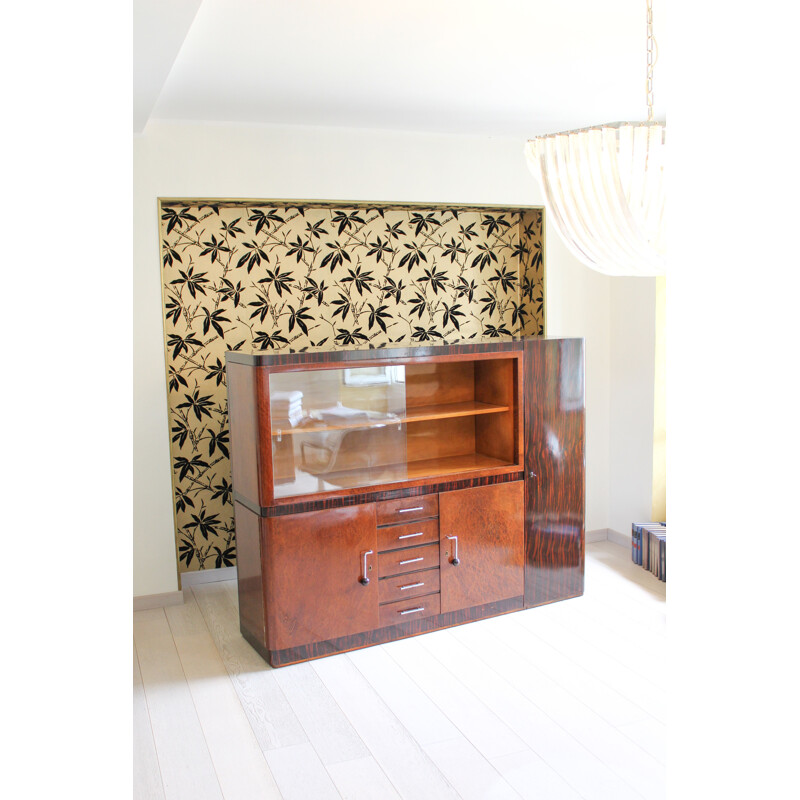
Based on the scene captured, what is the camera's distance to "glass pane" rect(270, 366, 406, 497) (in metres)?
3.13

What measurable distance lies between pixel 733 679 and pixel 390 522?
3155 mm

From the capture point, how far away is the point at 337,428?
3311mm

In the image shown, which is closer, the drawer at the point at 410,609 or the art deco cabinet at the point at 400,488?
the art deco cabinet at the point at 400,488

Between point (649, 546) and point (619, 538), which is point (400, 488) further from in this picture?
point (619, 538)

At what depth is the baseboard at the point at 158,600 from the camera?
12.5ft

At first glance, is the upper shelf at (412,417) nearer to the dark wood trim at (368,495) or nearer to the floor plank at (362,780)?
the dark wood trim at (368,495)

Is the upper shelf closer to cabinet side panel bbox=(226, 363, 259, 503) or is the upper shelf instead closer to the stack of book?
cabinet side panel bbox=(226, 363, 259, 503)

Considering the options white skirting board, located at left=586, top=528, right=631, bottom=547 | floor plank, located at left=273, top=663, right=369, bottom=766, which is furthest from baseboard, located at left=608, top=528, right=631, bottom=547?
floor plank, located at left=273, top=663, right=369, bottom=766

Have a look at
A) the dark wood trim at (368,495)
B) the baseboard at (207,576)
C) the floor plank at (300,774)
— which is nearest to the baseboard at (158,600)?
the baseboard at (207,576)

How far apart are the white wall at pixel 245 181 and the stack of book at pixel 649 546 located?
0.39 m

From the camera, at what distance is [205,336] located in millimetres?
4090
